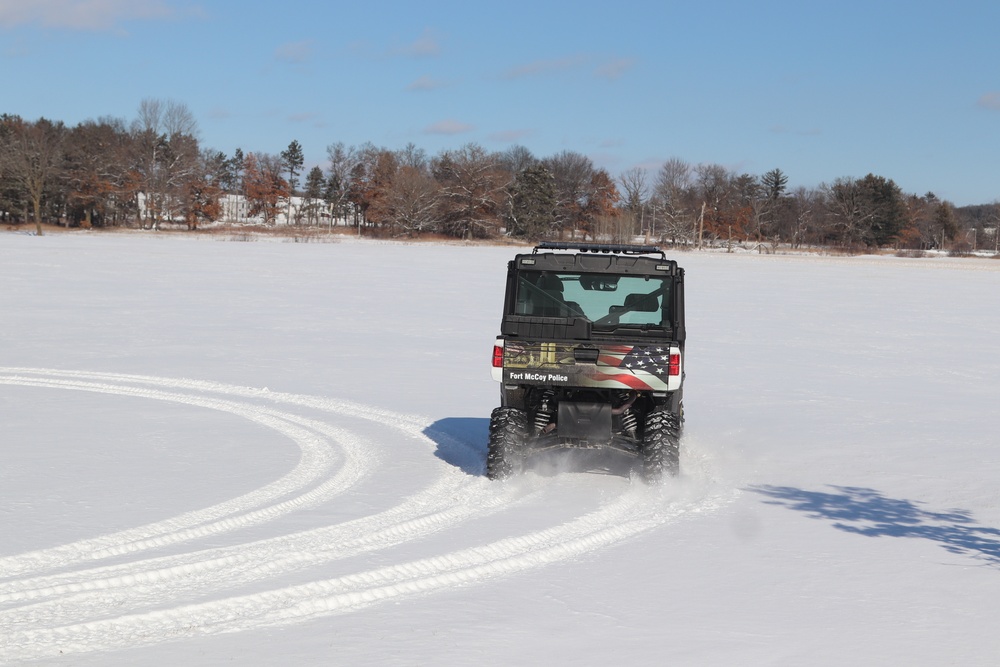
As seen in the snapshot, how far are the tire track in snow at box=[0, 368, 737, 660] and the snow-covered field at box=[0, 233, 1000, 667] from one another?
2 cm

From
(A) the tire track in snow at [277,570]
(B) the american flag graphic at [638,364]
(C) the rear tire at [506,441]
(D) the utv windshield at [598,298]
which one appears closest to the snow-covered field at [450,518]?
(A) the tire track in snow at [277,570]

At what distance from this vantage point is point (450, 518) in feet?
26.2

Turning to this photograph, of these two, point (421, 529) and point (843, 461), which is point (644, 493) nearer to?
point (421, 529)

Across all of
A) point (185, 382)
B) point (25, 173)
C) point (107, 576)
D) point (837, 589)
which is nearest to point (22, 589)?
point (107, 576)

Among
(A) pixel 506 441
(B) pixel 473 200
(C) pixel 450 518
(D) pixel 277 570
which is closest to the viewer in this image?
(D) pixel 277 570

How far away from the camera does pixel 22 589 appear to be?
5.97 metres

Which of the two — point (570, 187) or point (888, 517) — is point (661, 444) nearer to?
point (888, 517)

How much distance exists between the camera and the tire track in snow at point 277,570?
5457 millimetres

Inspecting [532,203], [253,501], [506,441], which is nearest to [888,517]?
[506,441]

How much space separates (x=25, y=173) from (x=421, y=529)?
80.3m

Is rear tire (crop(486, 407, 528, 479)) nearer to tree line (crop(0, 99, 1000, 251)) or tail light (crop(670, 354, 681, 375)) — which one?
tail light (crop(670, 354, 681, 375))

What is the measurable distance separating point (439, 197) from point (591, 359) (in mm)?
87571

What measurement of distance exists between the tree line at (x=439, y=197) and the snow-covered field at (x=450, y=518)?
6818cm

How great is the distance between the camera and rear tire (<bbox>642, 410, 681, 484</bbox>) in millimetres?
8938
